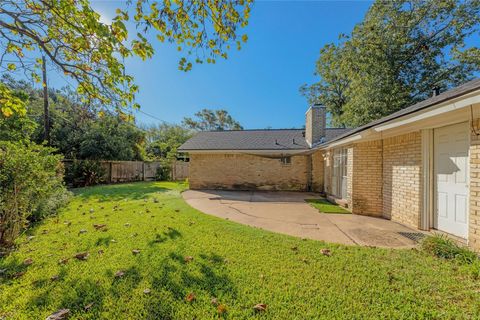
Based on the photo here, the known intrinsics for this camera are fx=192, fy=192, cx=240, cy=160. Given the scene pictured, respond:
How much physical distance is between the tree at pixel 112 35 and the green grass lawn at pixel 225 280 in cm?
299

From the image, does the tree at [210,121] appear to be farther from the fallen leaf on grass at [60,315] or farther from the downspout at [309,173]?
the fallen leaf on grass at [60,315]

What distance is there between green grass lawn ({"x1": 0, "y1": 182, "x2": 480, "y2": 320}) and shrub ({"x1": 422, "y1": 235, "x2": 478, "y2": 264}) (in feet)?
0.70

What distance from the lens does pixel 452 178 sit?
404 cm

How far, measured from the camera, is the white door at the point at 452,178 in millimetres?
3771

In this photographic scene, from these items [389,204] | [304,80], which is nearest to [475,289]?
[389,204]

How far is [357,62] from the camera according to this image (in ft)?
47.9

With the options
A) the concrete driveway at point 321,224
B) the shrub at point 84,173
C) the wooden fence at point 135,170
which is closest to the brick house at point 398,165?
the concrete driveway at point 321,224

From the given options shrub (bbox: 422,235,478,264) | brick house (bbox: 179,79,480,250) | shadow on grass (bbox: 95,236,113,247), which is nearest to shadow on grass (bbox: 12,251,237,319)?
shadow on grass (bbox: 95,236,113,247)

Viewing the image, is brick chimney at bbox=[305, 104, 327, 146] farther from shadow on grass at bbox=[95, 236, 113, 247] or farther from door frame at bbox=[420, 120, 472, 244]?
shadow on grass at bbox=[95, 236, 113, 247]

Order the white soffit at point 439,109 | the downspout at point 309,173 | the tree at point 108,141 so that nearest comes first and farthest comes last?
1. the white soffit at point 439,109
2. the downspout at point 309,173
3. the tree at point 108,141

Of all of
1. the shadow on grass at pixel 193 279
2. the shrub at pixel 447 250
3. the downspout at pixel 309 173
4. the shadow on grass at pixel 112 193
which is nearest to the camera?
the shadow on grass at pixel 193 279

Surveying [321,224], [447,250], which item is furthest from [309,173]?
[447,250]

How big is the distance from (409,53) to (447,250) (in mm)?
16268

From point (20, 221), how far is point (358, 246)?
683cm
